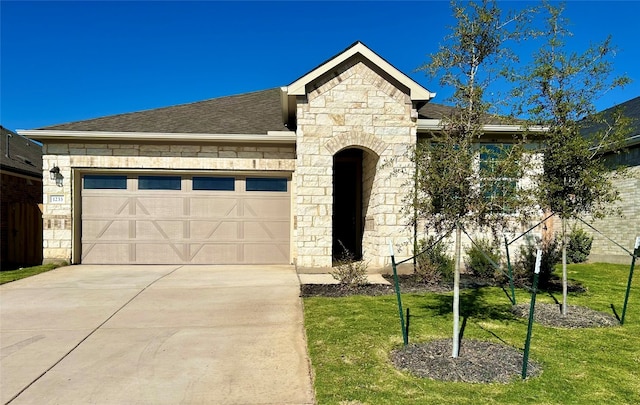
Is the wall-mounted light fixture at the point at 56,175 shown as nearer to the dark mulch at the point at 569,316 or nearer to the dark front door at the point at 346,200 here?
the dark front door at the point at 346,200

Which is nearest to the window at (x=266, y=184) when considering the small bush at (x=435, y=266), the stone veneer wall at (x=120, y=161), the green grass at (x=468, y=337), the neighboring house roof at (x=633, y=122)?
the stone veneer wall at (x=120, y=161)

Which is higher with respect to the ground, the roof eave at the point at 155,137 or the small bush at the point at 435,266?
the roof eave at the point at 155,137

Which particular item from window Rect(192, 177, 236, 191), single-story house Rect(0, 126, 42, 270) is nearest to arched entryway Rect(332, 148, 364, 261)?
window Rect(192, 177, 236, 191)

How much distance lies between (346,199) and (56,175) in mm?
9018

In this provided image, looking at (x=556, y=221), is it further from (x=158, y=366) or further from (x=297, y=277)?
(x=158, y=366)

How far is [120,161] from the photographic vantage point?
40.2 feet

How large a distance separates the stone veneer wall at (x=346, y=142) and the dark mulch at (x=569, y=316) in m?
3.94

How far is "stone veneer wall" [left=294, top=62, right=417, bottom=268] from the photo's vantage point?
1076cm

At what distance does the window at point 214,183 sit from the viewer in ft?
41.5

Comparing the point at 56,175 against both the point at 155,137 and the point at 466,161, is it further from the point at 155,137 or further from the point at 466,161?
the point at 466,161

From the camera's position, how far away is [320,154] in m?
10.8

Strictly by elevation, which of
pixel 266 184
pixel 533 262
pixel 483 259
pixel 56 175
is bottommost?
pixel 533 262

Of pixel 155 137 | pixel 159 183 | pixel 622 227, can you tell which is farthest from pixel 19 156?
pixel 622 227

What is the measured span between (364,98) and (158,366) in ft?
27.0
